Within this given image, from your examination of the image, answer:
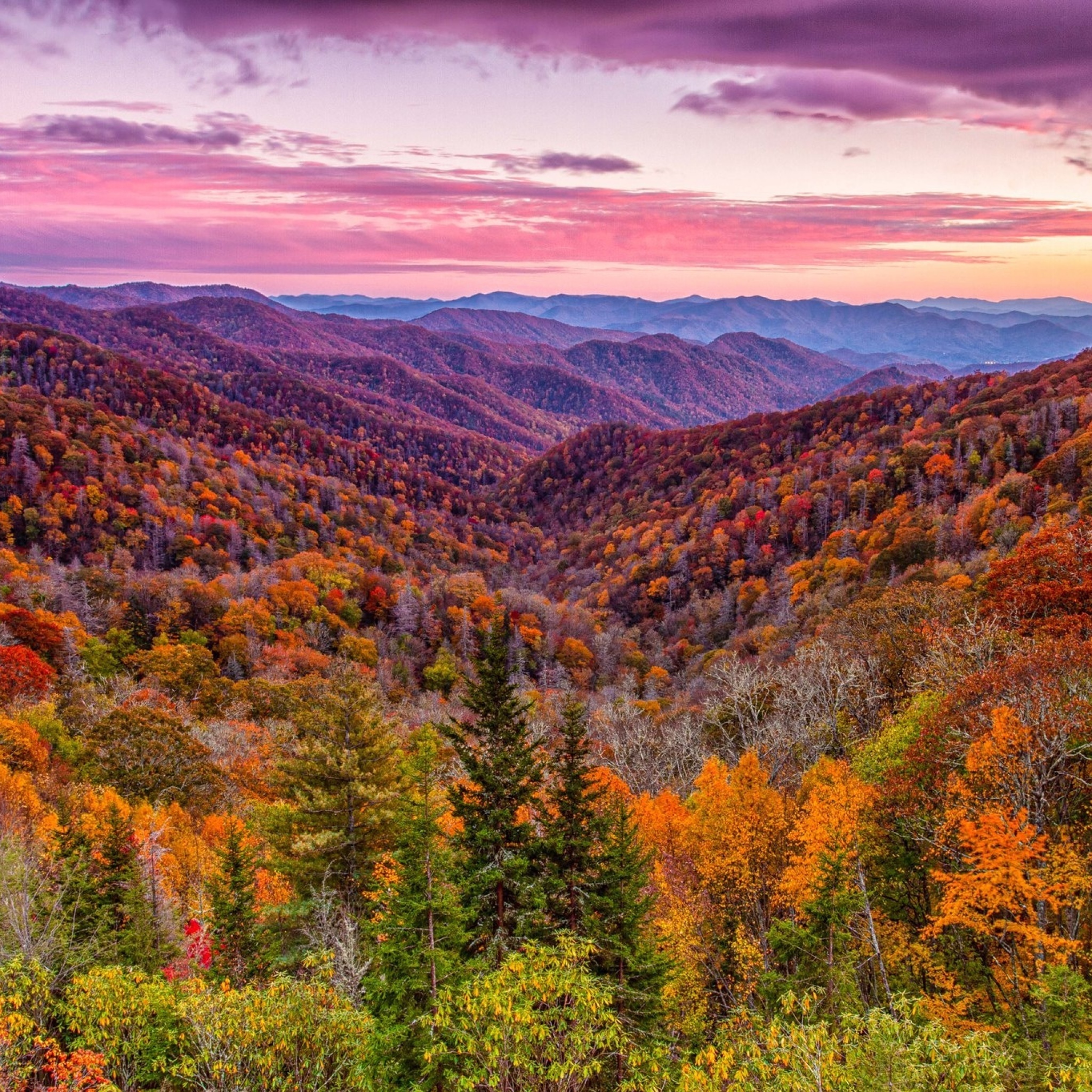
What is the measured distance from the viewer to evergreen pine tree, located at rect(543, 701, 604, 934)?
61.6ft

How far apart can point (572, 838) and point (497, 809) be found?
2019mm

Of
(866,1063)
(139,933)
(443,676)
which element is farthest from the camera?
(443,676)

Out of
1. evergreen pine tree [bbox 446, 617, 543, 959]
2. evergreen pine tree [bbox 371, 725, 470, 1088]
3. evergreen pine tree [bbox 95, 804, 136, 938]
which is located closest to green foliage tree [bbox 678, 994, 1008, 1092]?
evergreen pine tree [bbox 371, 725, 470, 1088]

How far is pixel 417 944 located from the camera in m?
16.0

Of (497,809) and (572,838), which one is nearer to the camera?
(497,809)

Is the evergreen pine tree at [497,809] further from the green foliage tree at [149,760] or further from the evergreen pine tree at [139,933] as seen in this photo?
the green foliage tree at [149,760]

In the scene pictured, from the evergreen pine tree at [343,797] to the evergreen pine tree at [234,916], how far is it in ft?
6.84

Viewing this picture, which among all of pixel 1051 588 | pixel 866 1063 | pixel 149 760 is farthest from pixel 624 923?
pixel 149 760

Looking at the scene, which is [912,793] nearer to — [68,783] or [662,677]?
[68,783]

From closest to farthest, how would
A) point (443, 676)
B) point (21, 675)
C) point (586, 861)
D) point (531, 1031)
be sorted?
point (531, 1031), point (586, 861), point (21, 675), point (443, 676)

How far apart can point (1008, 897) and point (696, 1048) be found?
1017cm

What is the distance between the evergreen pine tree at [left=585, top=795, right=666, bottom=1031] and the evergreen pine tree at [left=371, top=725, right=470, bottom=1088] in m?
3.75

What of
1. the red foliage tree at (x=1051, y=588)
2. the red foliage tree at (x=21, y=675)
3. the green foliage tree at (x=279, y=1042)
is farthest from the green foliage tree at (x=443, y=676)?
the green foliage tree at (x=279, y=1042)

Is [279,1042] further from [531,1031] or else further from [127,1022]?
[531,1031]
